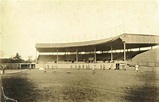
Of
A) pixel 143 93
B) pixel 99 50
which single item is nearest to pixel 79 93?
pixel 143 93

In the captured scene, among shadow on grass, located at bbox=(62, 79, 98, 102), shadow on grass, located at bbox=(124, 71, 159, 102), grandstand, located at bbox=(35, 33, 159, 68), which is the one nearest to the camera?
shadow on grass, located at bbox=(124, 71, 159, 102)

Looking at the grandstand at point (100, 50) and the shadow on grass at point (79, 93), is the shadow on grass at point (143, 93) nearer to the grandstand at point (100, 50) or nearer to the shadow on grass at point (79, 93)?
the shadow on grass at point (79, 93)

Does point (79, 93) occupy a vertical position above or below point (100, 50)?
below

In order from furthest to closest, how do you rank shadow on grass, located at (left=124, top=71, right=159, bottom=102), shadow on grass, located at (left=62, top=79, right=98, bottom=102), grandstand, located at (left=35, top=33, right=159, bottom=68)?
1. grandstand, located at (left=35, top=33, right=159, bottom=68)
2. shadow on grass, located at (left=62, top=79, right=98, bottom=102)
3. shadow on grass, located at (left=124, top=71, right=159, bottom=102)

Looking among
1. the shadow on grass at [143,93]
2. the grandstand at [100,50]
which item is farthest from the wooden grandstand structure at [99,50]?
the shadow on grass at [143,93]

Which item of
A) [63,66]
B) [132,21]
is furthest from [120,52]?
[132,21]

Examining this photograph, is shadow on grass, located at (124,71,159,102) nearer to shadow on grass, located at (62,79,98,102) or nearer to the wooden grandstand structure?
shadow on grass, located at (62,79,98,102)

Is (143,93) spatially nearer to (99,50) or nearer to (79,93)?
(79,93)

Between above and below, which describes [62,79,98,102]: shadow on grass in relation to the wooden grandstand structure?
below

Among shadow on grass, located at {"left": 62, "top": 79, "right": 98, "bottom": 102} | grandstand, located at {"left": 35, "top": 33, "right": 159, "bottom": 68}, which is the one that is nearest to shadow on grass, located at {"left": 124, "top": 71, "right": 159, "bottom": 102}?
shadow on grass, located at {"left": 62, "top": 79, "right": 98, "bottom": 102}
